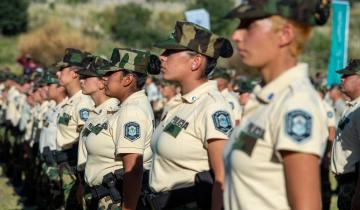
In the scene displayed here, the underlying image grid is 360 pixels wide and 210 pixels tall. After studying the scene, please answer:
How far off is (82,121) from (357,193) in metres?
3.06

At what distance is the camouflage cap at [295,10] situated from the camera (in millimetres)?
2742

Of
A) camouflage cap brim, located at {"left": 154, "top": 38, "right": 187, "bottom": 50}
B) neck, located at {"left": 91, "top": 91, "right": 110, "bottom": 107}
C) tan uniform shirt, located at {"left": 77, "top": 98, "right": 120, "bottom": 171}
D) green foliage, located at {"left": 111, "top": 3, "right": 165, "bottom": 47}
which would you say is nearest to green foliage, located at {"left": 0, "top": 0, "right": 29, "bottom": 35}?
green foliage, located at {"left": 111, "top": 3, "right": 165, "bottom": 47}

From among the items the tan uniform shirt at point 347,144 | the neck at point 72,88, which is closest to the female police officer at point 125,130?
the tan uniform shirt at point 347,144

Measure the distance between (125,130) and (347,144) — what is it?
6.66 feet

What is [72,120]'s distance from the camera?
7.01 metres

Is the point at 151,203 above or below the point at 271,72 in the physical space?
below

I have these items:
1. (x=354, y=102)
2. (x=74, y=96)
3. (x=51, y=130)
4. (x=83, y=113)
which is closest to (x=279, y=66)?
(x=354, y=102)

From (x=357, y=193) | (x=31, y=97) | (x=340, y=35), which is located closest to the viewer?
(x=357, y=193)

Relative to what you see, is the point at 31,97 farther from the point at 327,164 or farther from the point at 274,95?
the point at 274,95

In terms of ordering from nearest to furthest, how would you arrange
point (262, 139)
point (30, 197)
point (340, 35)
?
point (262, 139) < point (30, 197) < point (340, 35)

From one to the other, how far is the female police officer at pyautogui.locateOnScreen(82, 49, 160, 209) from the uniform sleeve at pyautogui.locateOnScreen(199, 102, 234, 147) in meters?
0.94

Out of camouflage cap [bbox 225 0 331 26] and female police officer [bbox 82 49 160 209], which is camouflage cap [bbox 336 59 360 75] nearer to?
female police officer [bbox 82 49 160 209]

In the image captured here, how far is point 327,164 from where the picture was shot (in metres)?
9.16

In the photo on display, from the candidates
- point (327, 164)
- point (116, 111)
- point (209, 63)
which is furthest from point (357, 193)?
point (327, 164)
